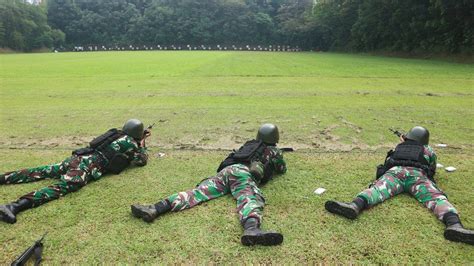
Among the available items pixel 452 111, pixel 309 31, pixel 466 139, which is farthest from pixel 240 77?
pixel 309 31

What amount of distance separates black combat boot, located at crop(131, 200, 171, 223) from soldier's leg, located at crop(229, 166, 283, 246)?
802 millimetres

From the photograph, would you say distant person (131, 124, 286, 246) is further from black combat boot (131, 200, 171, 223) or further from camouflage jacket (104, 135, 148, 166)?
camouflage jacket (104, 135, 148, 166)

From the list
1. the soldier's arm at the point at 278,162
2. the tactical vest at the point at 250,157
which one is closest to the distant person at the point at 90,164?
the tactical vest at the point at 250,157

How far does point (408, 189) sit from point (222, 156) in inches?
118

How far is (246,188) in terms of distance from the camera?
433 centimetres

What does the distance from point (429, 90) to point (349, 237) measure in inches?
460

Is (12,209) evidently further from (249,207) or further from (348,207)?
(348,207)

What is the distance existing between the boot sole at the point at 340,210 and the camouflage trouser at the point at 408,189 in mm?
306

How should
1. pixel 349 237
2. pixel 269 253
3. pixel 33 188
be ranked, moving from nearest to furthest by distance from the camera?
1. pixel 269 253
2. pixel 349 237
3. pixel 33 188

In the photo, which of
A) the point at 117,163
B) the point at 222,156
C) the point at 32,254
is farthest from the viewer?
the point at 222,156

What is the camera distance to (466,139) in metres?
7.32

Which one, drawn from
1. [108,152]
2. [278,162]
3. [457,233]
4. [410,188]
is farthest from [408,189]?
[108,152]

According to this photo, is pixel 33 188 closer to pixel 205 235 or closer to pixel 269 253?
pixel 205 235

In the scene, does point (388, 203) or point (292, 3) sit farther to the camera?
point (292, 3)
